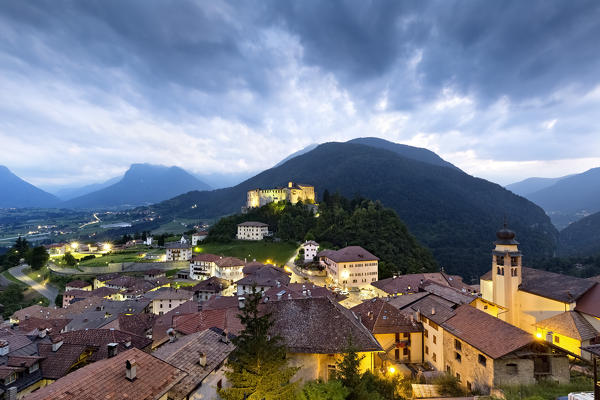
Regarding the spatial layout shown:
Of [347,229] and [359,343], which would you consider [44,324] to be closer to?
[359,343]

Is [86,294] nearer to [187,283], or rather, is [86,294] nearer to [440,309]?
[187,283]

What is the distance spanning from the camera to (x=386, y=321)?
26703mm

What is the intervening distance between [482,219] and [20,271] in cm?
19712

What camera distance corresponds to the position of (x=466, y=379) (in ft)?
66.8

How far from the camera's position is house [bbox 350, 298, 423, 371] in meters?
26.0

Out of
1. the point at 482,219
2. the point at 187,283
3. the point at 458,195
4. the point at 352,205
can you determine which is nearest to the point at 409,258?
the point at 352,205

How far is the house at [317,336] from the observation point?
18078 mm

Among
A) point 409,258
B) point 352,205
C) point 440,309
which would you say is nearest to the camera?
point 440,309

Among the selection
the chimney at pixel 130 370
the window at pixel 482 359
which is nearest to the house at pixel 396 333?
the window at pixel 482 359

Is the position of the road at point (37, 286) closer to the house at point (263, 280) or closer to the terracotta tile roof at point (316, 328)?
the house at point (263, 280)

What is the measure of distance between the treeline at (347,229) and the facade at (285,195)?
10.6 m

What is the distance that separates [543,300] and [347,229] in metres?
65.2

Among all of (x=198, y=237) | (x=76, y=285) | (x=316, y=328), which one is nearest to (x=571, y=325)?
(x=316, y=328)

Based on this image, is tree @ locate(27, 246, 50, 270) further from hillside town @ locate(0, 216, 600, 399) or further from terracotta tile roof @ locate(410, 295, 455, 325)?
terracotta tile roof @ locate(410, 295, 455, 325)
